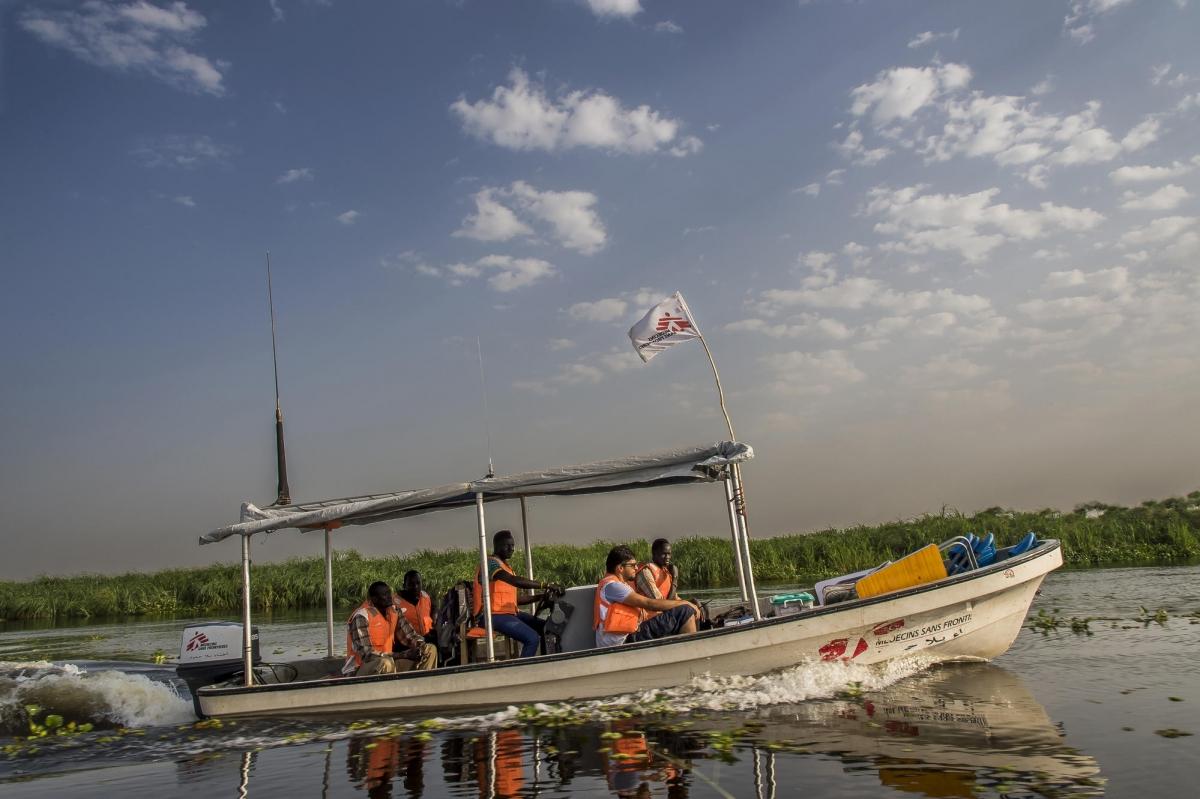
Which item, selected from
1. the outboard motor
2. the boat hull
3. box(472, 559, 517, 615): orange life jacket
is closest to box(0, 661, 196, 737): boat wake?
the outboard motor

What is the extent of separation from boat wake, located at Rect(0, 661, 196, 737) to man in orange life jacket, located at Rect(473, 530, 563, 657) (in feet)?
12.3

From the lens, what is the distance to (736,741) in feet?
23.1

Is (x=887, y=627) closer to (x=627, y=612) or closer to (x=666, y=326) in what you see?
(x=627, y=612)

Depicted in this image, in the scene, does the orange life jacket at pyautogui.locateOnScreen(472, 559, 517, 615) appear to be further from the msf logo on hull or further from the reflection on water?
the msf logo on hull

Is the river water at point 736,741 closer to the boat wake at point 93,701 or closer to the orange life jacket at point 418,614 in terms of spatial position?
the boat wake at point 93,701

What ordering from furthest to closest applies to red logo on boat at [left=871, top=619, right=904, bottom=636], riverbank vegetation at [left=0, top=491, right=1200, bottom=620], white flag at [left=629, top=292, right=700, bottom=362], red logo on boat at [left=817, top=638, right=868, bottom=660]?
riverbank vegetation at [left=0, top=491, right=1200, bottom=620]
white flag at [left=629, top=292, right=700, bottom=362]
red logo on boat at [left=871, top=619, right=904, bottom=636]
red logo on boat at [left=817, top=638, right=868, bottom=660]

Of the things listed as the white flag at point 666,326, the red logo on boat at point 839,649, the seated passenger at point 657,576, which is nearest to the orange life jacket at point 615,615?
the seated passenger at point 657,576

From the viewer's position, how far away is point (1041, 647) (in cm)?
1144

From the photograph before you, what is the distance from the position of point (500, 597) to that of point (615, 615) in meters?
1.36

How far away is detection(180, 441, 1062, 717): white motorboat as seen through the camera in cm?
869

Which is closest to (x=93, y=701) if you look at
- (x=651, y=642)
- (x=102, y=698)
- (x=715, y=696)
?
(x=102, y=698)

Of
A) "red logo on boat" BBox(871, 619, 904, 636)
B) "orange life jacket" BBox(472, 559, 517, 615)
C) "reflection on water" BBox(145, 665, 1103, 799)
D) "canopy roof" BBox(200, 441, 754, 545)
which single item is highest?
"canopy roof" BBox(200, 441, 754, 545)

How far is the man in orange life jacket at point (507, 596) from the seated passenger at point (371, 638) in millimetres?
1008

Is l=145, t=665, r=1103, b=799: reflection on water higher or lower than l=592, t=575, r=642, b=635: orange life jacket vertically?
lower
